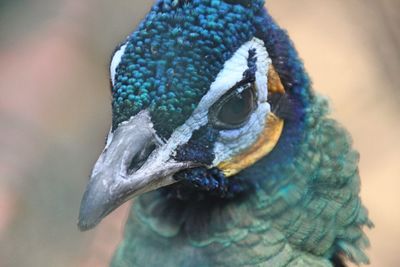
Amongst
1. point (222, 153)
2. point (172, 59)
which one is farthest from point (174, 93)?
point (222, 153)

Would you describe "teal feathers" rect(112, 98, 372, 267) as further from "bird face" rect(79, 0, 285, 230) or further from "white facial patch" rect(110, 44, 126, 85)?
"white facial patch" rect(110, 44, 126, 85)

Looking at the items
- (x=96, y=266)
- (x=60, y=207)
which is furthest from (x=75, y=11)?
(x=96, y=266)

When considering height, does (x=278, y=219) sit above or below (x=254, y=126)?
below

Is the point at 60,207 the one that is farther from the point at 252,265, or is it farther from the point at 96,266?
the point at 252,265

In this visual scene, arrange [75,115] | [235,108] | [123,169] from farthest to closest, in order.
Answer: [75,115] < [235,108] < [123,169]

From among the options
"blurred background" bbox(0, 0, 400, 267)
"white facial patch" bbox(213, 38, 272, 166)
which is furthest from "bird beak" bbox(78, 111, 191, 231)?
"blurred background" bbox(0, 0, 400, 267)

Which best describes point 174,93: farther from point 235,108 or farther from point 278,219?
point 278,219

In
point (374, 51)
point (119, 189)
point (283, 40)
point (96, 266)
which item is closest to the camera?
point (119, 189)
